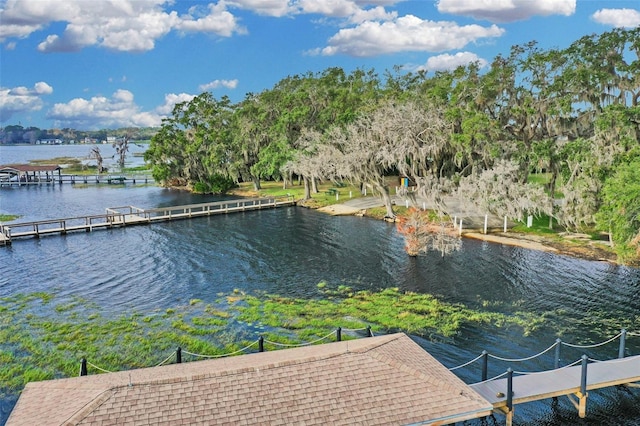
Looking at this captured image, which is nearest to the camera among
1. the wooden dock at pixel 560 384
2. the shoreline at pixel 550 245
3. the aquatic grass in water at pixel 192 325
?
the wooden dock at pixel 560 384

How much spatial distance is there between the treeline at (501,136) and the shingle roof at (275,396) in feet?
67.5

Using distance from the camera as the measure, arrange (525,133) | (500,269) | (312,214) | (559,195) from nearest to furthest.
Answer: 1. (500,269)
2. (525,133)
3. (559,195)
4. (312,214)

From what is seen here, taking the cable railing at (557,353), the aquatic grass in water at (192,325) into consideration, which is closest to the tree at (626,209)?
the cable railing at (557,353)

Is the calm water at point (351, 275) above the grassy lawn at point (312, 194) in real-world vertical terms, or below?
below

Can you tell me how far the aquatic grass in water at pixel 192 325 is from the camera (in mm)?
19469

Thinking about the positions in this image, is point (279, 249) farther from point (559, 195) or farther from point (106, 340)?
point (559, 195)

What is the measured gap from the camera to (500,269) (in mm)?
30703

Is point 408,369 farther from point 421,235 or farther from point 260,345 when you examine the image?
point 421,235

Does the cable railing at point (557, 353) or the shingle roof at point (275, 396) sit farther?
Result: the cable railing at point (557, 353)

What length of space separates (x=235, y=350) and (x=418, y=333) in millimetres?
7606

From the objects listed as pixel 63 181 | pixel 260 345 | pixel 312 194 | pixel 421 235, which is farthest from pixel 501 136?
pixel 63 181

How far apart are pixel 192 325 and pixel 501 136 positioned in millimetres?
30867

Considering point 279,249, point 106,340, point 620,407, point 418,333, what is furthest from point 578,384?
point 279,249

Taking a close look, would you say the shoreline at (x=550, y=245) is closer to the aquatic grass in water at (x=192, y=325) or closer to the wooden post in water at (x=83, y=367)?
the aquatic grass in water at (x=192, y=325)
